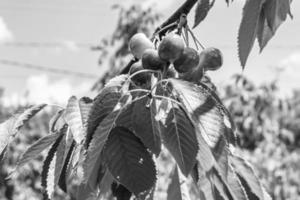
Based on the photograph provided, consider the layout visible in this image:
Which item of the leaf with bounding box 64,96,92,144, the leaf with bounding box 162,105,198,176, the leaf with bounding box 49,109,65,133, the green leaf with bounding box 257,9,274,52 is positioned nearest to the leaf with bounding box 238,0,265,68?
the green leaf with bounding box 257,9,274,52

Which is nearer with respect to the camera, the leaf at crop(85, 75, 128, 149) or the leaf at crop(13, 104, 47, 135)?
the leaf at crop(85, 75, 128, 149)

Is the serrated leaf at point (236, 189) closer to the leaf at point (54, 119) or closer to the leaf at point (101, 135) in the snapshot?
the leaf at point (101, 135)

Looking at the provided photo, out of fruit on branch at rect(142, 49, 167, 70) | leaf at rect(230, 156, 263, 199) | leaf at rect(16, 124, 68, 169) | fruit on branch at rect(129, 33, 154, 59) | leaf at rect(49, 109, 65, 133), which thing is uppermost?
fruit on branch at rect(129, 33, 154, 59)

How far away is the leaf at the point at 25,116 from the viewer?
894 millimetres

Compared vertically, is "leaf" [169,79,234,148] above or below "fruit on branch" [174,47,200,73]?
below

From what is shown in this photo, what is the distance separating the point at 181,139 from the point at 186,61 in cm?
21

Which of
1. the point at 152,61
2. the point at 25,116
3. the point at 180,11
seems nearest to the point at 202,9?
the point at 180,11

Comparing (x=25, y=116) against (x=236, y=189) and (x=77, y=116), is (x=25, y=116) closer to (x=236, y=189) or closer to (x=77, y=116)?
(x=77, y=116)

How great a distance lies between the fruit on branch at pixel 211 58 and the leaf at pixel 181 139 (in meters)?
0.22

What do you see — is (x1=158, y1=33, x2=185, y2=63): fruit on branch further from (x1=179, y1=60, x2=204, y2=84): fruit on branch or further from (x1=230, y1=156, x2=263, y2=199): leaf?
(x1=230, y1=156, x2=263, y2=199): leaf

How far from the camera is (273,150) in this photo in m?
3.62

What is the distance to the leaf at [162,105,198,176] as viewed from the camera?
26.3 inches

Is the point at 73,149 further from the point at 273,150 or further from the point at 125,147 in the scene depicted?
the point at 273,150

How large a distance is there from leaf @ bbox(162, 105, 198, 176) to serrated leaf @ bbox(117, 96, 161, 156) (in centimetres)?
2
